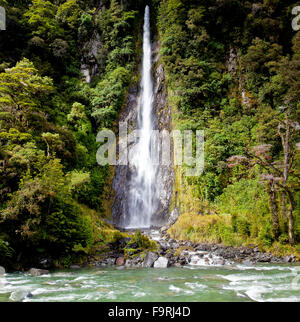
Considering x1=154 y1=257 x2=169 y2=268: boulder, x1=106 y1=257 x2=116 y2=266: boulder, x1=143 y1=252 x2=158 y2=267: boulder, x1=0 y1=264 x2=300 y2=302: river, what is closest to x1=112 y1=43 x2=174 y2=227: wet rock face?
x1=143 y1=252 x2=158 y2=267: boulder

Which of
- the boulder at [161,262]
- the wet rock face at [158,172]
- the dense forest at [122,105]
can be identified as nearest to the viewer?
the boulder at [161,262]

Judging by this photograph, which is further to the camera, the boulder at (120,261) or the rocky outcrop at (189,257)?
the boulder at (120,261)

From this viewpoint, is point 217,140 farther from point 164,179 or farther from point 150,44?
point 150,44

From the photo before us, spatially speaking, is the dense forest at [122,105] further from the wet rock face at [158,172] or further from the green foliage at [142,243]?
the green foliage at [142,243]

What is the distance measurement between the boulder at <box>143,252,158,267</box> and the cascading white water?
7.72 metres

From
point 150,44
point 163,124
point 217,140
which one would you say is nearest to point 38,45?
point 150,44

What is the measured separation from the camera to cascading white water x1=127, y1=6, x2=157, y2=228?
1929 centimetres

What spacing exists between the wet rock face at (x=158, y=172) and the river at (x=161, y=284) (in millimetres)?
8551

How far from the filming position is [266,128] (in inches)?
655

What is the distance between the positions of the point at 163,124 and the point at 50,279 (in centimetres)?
1555

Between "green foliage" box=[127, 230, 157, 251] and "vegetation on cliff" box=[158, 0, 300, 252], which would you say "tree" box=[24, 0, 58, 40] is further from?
"green foliage" box=[127, 230, 157, 251]

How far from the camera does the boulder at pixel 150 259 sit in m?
10.6

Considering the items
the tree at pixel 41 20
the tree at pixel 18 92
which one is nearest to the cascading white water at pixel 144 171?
the tree at pixel 18 92

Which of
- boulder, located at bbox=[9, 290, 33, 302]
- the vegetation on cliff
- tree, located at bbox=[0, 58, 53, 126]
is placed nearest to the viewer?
boulder, located at bbox=[9, 290, 33, 302]
